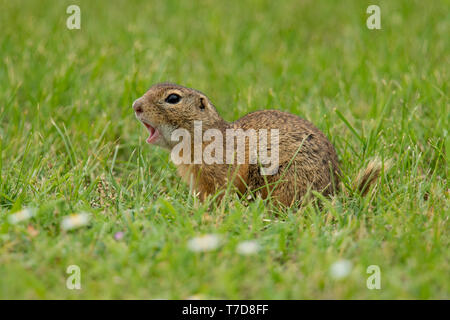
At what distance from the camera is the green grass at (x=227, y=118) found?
104 inches

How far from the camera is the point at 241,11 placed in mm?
7984

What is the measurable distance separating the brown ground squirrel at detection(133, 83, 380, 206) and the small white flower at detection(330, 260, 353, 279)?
1.07 meters

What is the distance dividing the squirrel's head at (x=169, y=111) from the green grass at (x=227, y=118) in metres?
0.26

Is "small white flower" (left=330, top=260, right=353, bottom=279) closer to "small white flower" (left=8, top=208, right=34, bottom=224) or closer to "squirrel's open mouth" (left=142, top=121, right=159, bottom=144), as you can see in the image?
"small white flower" (left=8, top=208, right=34, bottom=224)

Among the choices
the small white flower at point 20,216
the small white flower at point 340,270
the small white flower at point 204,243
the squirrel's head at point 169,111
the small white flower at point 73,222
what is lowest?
the small white flower at point 340,270

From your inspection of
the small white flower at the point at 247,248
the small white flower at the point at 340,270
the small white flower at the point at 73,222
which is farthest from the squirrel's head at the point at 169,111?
the small white flower at the point at 340,270

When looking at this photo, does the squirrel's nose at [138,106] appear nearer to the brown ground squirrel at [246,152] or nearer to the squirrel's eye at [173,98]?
the brown ground squirrel at [246,152]

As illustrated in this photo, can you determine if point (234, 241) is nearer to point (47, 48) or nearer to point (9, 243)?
point (9, 243)

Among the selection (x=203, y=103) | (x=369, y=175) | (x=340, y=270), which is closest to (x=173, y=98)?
(x=203, y=103)

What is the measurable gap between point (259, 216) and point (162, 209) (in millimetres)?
554

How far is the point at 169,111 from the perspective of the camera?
12.6ft

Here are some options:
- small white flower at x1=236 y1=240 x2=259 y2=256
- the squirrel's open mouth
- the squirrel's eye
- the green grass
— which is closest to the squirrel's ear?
the squirrel's eye

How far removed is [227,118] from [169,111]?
4.67 feet
